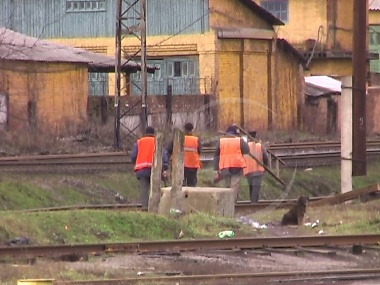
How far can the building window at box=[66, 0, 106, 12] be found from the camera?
4719 centimetres

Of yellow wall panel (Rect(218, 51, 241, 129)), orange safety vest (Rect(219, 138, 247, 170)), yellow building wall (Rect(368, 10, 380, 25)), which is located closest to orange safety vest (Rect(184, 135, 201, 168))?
orange safety vest (Rect(219, 138, 247, 170))

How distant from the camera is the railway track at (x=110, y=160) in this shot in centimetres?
2938

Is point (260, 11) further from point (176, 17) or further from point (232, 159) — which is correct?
point (232, 159)

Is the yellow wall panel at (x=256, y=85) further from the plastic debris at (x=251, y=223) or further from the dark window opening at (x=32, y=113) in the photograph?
the plastic debris at (x=251, y=223)

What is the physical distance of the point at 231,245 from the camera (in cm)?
1602

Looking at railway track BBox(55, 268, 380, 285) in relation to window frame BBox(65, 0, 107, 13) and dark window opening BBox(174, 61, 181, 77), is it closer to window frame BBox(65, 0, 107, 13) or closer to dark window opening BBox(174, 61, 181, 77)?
dark window opening BBox(174, 61, 181, 77)

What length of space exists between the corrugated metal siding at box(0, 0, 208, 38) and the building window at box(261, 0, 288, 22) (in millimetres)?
9845

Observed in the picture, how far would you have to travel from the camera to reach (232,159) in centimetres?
2298

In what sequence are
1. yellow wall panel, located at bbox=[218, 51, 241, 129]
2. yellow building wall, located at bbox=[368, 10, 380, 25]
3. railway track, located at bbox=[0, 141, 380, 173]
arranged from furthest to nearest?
yellow building wall, located at bbox=[368, 10, 380, 25] → yellow wall panel, located at bbox=[218, 51, 241, 129] → railway track, located at bbox=[0, 141, 380, 173]

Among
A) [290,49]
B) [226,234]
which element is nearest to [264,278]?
[226,234]

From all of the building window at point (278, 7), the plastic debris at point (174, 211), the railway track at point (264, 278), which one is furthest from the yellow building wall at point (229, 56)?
the railway track at point (264, 278)

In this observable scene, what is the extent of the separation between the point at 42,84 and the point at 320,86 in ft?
62.4

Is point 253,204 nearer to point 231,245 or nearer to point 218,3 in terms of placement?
point 231,245

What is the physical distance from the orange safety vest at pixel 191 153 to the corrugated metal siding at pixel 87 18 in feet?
77.3
